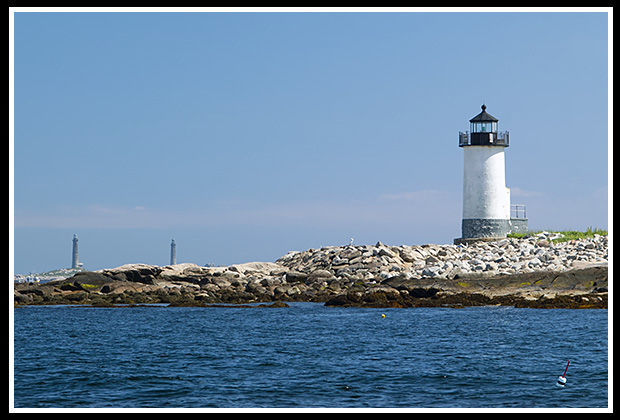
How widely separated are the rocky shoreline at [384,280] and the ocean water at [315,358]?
7.66 feet

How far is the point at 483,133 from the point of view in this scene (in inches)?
1692

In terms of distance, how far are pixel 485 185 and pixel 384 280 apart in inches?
379

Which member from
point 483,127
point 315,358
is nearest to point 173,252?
point 483,127

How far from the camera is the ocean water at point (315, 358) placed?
47.3ft

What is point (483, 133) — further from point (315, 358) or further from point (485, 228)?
point (315, 358)

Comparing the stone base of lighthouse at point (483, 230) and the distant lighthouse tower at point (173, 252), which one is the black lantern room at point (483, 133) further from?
the distant lighthouse tower at point (173, 252)

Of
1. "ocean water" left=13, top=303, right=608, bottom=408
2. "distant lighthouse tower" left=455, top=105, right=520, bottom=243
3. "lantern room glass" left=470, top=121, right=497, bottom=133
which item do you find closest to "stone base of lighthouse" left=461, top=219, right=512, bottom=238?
"distant lighthouse tower" left=455, top=105, right=520, bottom=243

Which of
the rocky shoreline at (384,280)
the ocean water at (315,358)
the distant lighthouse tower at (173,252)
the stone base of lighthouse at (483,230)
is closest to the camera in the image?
the ocean water at (315,358)

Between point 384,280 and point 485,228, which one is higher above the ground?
point 485,228

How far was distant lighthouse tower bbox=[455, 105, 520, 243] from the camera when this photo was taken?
139ft

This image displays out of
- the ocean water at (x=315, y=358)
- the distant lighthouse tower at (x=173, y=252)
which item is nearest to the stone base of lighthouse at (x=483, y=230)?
the ocean water at (x=315, y=358)

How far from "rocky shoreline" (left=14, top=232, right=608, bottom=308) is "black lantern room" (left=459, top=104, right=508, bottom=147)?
18.2ft

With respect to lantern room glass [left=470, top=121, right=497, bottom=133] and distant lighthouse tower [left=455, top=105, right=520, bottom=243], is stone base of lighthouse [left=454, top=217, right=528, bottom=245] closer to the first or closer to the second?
distant lighthouse tower [left=455, top=105, right=520, bottom=243]
